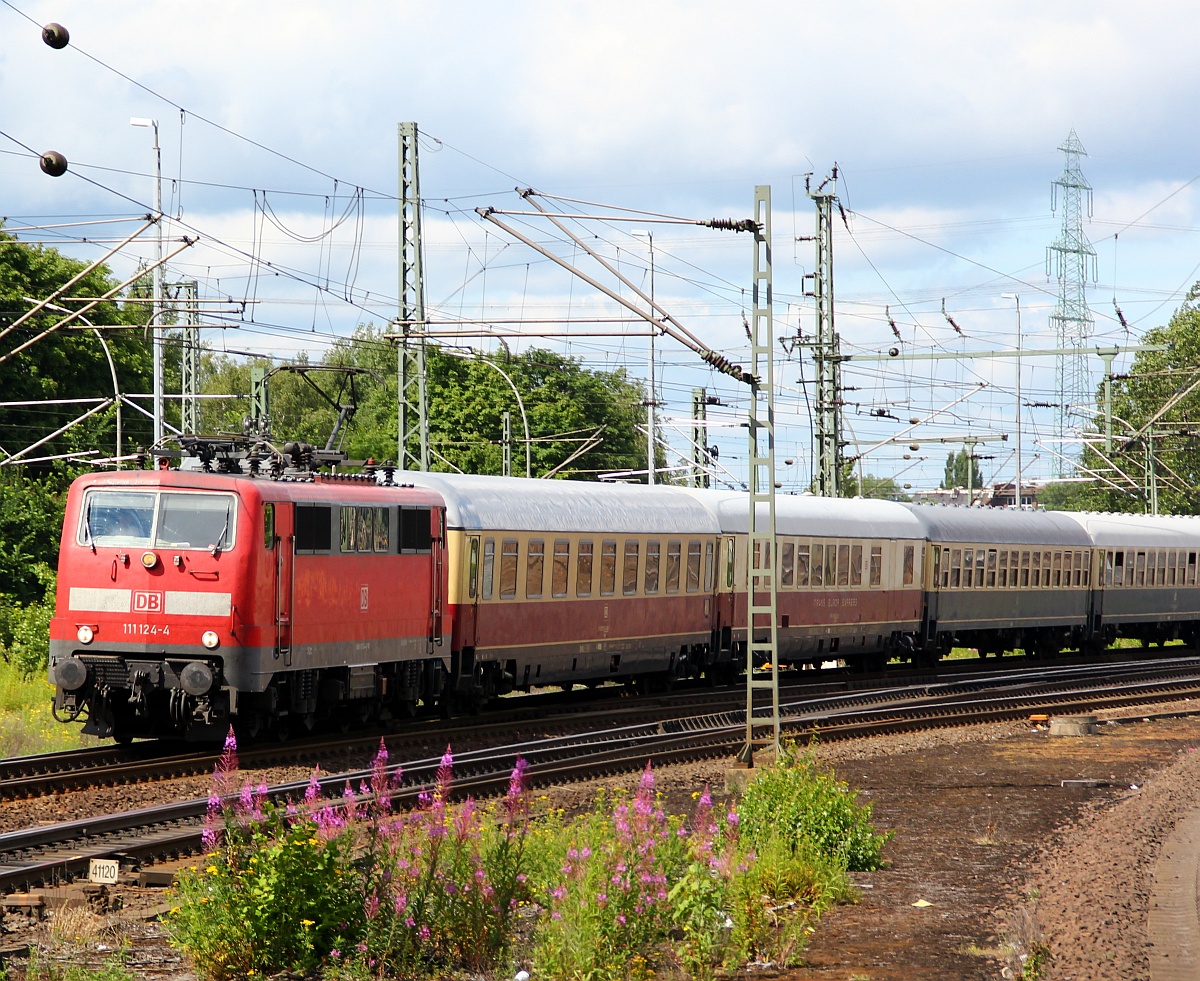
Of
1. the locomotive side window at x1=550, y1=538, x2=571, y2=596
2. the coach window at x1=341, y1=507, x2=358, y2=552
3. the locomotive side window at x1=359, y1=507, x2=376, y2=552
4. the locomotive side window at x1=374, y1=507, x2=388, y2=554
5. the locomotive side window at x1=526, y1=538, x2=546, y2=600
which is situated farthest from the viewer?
the locomotive side window at x1=550, y1=538, x2=571, y2=596

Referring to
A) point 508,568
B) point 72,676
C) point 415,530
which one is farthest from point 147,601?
point 508,568

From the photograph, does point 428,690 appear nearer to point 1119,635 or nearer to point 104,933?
point 104,933

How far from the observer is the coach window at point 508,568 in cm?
2397

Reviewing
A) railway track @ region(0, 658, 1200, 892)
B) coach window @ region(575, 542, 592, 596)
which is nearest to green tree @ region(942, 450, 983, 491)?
railway track @ region(0, 658, 1200, 892)

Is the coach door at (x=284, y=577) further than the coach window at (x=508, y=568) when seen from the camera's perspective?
No

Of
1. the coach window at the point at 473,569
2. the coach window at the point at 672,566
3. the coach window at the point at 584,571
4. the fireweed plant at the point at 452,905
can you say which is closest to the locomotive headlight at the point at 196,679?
the coach window at the point at 473,569

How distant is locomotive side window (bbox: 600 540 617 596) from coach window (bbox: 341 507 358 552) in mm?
7002

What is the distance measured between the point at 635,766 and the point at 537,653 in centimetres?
571

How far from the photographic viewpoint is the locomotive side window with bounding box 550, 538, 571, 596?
83.5ft

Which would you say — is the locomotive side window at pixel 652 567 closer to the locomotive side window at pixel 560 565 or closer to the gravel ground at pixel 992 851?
the locomotive side window at pixel 560 565

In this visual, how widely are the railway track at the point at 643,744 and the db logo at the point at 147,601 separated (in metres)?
3.25

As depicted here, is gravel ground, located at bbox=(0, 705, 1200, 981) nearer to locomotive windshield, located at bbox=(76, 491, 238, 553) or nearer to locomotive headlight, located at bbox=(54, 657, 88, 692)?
locomotive headlight, located at bbox=(54, 657, 88, 692)

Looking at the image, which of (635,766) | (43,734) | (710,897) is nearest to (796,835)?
(710,897)

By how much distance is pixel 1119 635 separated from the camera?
154 feet
